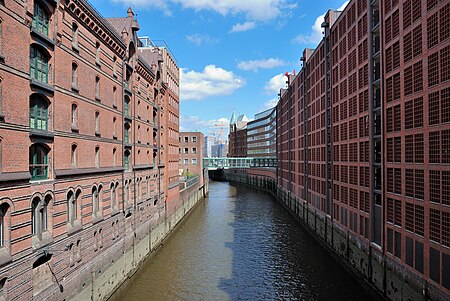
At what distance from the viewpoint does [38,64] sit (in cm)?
1485

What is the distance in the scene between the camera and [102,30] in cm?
2158

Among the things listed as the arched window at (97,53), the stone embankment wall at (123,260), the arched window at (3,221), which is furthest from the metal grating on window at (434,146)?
the arched window at (97,53)

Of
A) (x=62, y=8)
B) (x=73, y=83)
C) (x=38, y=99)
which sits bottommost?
(x=38, y=99)

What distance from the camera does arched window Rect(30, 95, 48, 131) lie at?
1453 centimetres

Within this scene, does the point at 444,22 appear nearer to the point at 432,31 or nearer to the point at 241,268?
the point at 432,31

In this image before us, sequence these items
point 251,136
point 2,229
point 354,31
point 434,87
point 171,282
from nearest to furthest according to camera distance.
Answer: point 2,229, point 434,87, point 171,282, point 354,31, point 251,136

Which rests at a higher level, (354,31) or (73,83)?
(354,31)

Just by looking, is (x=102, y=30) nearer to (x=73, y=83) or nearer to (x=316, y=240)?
(x=73, y=83)

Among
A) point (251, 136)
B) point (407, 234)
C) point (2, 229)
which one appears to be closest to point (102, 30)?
point (2, 229)

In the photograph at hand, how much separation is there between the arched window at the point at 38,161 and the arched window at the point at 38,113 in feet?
2.83

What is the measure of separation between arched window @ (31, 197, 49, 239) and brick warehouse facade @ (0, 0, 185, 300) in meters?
0.04

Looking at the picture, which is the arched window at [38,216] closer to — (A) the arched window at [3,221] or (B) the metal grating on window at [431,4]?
(A) the arched window at [3,221]

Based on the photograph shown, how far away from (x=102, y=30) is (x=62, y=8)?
5193 millimetres

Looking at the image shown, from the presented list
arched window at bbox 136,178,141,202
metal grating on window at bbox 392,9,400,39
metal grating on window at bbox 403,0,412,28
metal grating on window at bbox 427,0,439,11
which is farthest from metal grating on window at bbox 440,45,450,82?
arched window at bbox 136,178,141,202
